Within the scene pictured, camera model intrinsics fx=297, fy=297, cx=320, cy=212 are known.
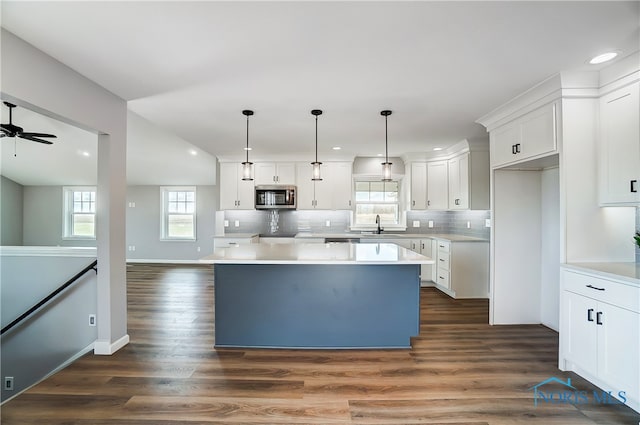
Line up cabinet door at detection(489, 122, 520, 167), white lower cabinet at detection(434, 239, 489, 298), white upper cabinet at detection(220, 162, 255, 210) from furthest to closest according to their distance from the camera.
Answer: white upper cabinet at detection(220, 162, 255, 210)
white lower cabinet at detection(434, 239, 489, 298)
cabinet door at detection(489, 122, 520, 167)

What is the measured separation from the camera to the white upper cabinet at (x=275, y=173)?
5798 mm

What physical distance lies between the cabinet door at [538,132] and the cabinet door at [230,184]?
4636mm

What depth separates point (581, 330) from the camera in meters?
2.27

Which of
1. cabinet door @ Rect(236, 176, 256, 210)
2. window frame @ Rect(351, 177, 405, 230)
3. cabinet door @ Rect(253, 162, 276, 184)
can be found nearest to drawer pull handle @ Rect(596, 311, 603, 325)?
window frame @ Rect(351, 177, 405, 230)

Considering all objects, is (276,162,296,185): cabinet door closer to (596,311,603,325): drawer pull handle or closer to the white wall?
the white wall

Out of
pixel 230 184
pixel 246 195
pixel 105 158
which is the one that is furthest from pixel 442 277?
pixel 105 158

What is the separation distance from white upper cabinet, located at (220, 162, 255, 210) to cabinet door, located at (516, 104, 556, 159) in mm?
4426

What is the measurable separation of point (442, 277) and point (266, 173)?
12.1ft

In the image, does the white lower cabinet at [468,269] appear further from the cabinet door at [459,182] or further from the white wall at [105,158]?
the white wall at [105,158]

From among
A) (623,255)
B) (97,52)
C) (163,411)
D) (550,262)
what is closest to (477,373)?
(623,255)

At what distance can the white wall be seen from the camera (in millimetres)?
2176

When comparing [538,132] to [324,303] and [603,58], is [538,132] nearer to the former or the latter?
[603,58]

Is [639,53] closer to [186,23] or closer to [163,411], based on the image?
[186,23]

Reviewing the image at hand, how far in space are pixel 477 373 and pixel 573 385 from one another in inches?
26.6
